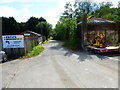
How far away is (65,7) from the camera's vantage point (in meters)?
22.6

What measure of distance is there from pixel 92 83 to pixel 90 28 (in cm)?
1172

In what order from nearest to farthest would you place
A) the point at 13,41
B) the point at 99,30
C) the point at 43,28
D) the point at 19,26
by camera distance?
the point at 13,41 → the point at 99,30 → the point at 43,28 → the point at 19,26

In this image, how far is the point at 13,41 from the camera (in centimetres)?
1100

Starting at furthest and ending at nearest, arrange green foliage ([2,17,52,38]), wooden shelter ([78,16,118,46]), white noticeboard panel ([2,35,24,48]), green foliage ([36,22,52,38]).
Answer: green foliage ([36,22,52,38])
green foliage ([2,17,52,38])
wooden shelter ([78,16,118,46])
white noticeboard panel ([2,35,24,48])

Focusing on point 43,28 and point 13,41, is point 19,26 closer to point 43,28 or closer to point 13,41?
point 43,28

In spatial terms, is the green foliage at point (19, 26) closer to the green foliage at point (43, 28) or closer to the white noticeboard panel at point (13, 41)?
the green foliage at point (43, 28)

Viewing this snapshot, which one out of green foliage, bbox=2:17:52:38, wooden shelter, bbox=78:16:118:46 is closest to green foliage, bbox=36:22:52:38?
green foliage, bbox=2:17:52:38

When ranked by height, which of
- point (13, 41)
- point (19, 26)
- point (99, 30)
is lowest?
point (13, 41)

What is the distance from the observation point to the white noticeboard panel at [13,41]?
10.9 metres

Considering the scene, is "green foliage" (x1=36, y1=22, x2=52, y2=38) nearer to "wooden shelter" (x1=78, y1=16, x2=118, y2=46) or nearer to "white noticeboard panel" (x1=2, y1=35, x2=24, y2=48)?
"wooden shelter" (x1=78, y1=16, x2=118, y2=46)

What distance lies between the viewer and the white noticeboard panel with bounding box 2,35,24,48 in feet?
35.9

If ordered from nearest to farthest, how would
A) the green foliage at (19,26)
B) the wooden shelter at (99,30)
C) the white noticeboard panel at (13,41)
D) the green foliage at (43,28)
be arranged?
the white noticeboard panel at (13,41) → the wooden shelter at (99,30) → the green foliage at (19,26) → the green foliage at (43,28)

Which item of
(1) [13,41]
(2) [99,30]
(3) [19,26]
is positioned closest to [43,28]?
(3) [19,26]

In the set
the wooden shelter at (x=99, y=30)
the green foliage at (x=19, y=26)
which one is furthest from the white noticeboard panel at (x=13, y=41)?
the green foliage at (x=19, y=26)
